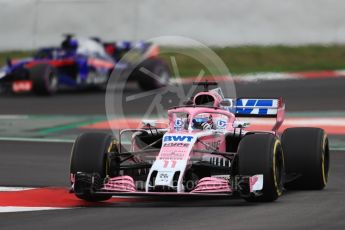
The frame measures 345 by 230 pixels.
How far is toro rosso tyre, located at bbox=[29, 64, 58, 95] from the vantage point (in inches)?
1048

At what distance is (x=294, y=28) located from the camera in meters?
30.4

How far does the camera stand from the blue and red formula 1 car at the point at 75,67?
2695 centimetres

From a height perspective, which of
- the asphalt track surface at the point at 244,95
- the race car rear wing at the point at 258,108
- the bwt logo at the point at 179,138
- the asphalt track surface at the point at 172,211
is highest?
the asphalt track surface at the point at 244,95

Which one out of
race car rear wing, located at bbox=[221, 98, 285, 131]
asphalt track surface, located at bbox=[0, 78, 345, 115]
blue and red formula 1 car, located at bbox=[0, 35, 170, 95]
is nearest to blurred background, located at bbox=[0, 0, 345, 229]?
asphalt track surface, located at bbox=[0, 78, 345, 115]

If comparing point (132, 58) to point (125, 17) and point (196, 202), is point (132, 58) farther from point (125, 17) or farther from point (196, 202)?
point (196, 202)

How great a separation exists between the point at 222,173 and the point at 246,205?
755 millimetres

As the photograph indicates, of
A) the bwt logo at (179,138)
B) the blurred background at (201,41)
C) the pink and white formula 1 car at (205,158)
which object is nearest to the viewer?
the pink and white formula 1 car at (205,158)

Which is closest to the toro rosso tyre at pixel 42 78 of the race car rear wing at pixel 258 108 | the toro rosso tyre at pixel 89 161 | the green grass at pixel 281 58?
the green grass at pixel 281 58

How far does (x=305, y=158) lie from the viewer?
→ 40.3 feet

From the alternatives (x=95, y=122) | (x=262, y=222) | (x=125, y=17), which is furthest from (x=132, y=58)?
(x=262, y=222)

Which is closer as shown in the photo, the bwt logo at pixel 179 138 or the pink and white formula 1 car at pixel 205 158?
the pink and white formula 1 car at pixel 205 158

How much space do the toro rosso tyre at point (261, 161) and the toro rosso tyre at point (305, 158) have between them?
125 centimetres

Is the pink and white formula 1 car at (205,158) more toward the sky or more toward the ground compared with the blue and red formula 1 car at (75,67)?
more toward the ground

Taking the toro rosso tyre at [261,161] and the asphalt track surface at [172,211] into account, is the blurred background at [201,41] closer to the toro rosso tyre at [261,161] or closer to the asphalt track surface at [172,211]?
the asphalt track surface at [172,211]
